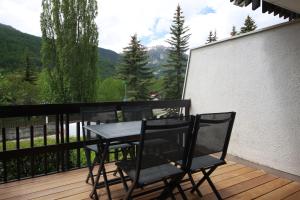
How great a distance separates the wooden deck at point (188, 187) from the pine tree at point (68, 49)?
16876 mm

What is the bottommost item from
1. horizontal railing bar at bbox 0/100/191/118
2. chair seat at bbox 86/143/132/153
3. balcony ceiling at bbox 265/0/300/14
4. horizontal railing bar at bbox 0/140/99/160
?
horizontal railing bar at bbox 0/140/99/160

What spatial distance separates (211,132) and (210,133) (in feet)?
0.05

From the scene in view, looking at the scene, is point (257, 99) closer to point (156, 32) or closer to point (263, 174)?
point (263, 174)

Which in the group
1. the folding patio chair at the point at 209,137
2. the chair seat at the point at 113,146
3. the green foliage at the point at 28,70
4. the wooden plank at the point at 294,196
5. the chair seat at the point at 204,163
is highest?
the green foliage at the point at 28,70

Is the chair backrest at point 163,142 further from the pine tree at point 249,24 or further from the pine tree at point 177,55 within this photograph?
the pine tree at point 249,24

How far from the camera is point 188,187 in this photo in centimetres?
299

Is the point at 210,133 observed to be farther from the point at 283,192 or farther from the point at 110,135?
the point at 283,192

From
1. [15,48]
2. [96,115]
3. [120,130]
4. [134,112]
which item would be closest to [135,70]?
[15,48]

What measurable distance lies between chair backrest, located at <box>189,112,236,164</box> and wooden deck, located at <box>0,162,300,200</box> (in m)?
0.76

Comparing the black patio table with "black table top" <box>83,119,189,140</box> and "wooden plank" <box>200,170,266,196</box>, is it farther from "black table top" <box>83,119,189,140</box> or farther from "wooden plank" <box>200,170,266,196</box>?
"wooden plank" <box>200,170,266,196</box>

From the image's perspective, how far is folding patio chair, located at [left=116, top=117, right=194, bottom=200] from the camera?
6.20ft

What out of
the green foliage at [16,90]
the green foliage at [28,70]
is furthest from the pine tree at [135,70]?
the green foliage at [28,70]

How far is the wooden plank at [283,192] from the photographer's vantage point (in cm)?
271

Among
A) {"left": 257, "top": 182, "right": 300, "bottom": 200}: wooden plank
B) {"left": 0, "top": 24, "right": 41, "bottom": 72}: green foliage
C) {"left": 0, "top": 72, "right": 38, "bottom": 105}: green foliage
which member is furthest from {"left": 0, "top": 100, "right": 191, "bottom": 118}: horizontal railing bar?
{"left": 0, "top": 24, "right": 41, "bottom": 72}: green foliage
